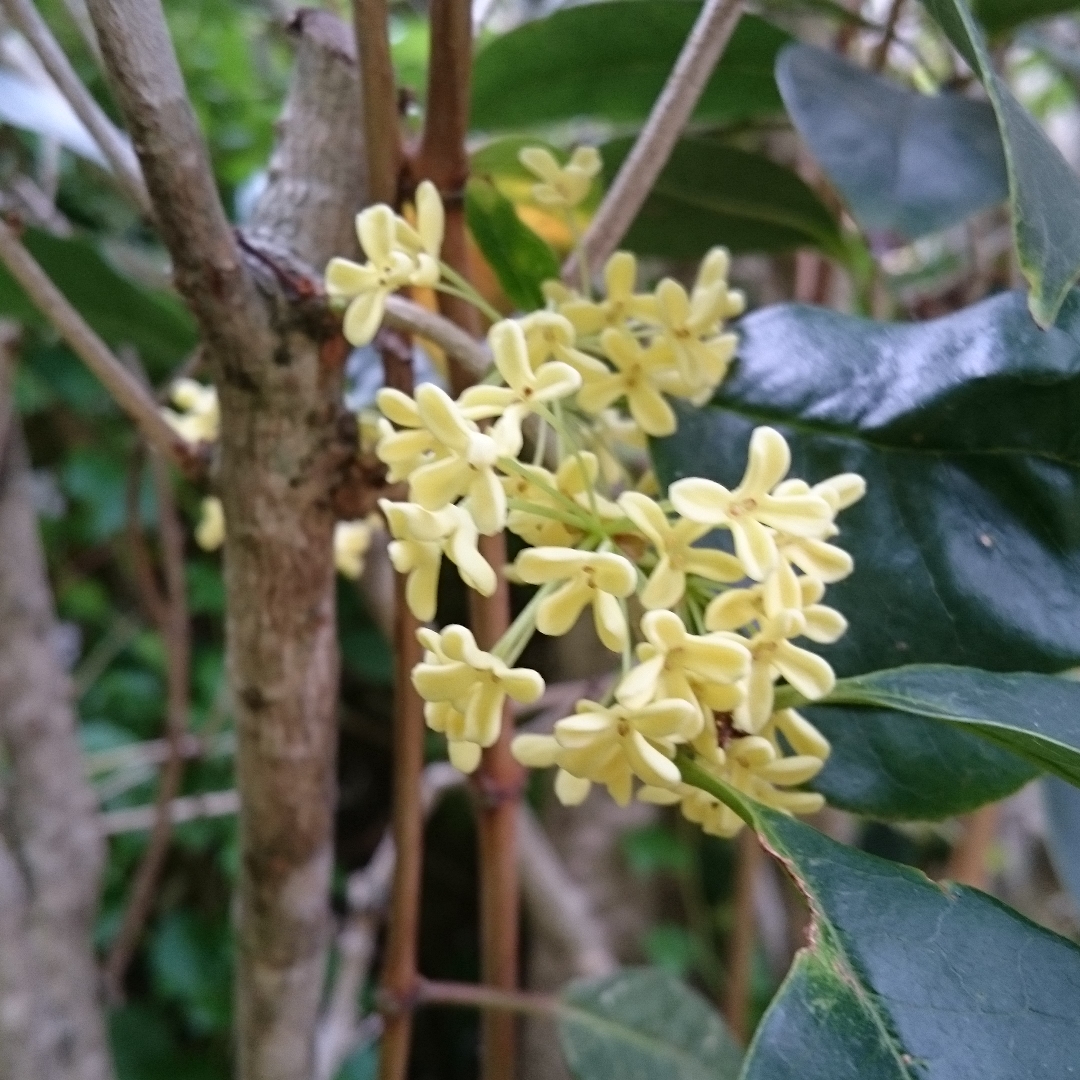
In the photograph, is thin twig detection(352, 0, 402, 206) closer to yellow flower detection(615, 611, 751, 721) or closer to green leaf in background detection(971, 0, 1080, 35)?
yellow flower detection(615, 611, 751, 721)

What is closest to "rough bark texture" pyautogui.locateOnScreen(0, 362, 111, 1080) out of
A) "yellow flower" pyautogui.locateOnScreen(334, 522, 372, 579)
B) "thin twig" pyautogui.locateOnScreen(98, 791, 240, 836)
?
"thin twig" pyautogui.locateOnScreen(98, 791, 240, 836)

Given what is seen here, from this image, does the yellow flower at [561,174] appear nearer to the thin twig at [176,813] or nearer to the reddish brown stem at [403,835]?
the reddish brown stem at [403,835]

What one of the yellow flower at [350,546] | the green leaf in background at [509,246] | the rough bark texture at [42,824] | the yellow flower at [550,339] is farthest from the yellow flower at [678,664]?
the rough bark texture at [42,824]

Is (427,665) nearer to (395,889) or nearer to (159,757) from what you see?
(395,889)

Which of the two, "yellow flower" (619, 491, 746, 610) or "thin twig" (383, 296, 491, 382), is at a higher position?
"thin twig" (383, 296, 491, 382)

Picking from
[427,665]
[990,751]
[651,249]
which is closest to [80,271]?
[651,249]

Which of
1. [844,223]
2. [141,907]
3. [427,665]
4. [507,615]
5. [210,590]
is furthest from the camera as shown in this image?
[210,590]
